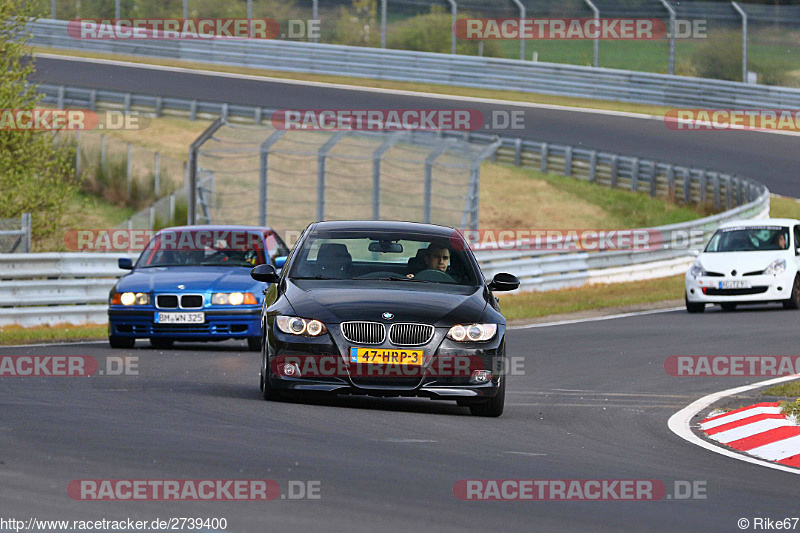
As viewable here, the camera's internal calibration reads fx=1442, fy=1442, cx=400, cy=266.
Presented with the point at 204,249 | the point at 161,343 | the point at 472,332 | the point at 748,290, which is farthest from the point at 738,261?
the point at 472,332

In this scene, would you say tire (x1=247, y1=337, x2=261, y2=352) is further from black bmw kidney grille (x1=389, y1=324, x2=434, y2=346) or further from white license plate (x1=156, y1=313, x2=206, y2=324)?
black bmw kidney grille (x1=389, y1=324, x2=434, y2=346)

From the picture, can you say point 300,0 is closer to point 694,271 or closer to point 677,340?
point 694,271

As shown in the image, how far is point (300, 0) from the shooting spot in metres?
42.6

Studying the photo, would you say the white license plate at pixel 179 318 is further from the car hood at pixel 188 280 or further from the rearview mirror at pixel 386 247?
the rearview mirror at pixel 386 247

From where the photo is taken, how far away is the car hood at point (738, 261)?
22.4 m

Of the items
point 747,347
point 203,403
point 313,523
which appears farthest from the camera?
point 747,347

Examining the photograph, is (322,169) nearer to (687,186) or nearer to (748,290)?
(748,290)

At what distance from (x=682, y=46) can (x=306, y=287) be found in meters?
32.2

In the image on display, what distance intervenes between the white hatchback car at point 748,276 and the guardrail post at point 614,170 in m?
15.9

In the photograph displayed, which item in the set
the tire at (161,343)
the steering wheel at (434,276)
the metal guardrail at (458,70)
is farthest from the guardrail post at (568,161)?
the steering wheel at (434,276)

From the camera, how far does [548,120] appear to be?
42.2 meters

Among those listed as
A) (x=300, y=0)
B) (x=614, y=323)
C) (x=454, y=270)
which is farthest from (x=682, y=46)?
(x=454, y=270)

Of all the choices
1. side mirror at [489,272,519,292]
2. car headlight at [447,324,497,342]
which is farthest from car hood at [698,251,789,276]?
car headlight at [447,324,497,342]

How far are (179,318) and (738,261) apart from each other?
1033cm
